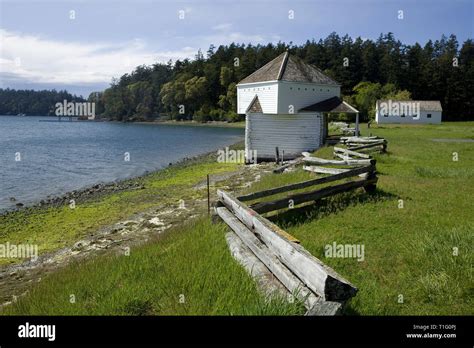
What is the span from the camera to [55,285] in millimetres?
7164

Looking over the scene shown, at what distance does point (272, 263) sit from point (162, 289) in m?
1.82

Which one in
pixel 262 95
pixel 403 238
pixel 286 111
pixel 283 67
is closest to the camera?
pixel 403 238

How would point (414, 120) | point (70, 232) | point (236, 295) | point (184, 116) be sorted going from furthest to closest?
1. point (184, 116)
2. point (414, 120)
3. point (70, 232)
4. point (236, 295)

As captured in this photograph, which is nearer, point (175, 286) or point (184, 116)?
point (175, 286)

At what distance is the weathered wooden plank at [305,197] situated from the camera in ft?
33.6

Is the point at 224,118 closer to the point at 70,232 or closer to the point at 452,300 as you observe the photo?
the point at 70,232

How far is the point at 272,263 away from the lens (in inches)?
243

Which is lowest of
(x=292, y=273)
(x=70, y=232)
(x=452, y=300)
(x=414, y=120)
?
(x=70, y=232)

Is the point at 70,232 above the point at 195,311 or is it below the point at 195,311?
below

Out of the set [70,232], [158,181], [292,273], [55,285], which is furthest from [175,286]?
[158,181]

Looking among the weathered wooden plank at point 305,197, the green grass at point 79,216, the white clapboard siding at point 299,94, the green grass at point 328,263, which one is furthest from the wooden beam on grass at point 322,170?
the white clapboard siding at point 299,94

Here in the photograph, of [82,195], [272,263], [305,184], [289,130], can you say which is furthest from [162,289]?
[289,130]

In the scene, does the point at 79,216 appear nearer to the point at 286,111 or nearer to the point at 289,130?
the point at 286,111

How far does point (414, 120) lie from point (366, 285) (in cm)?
8645
